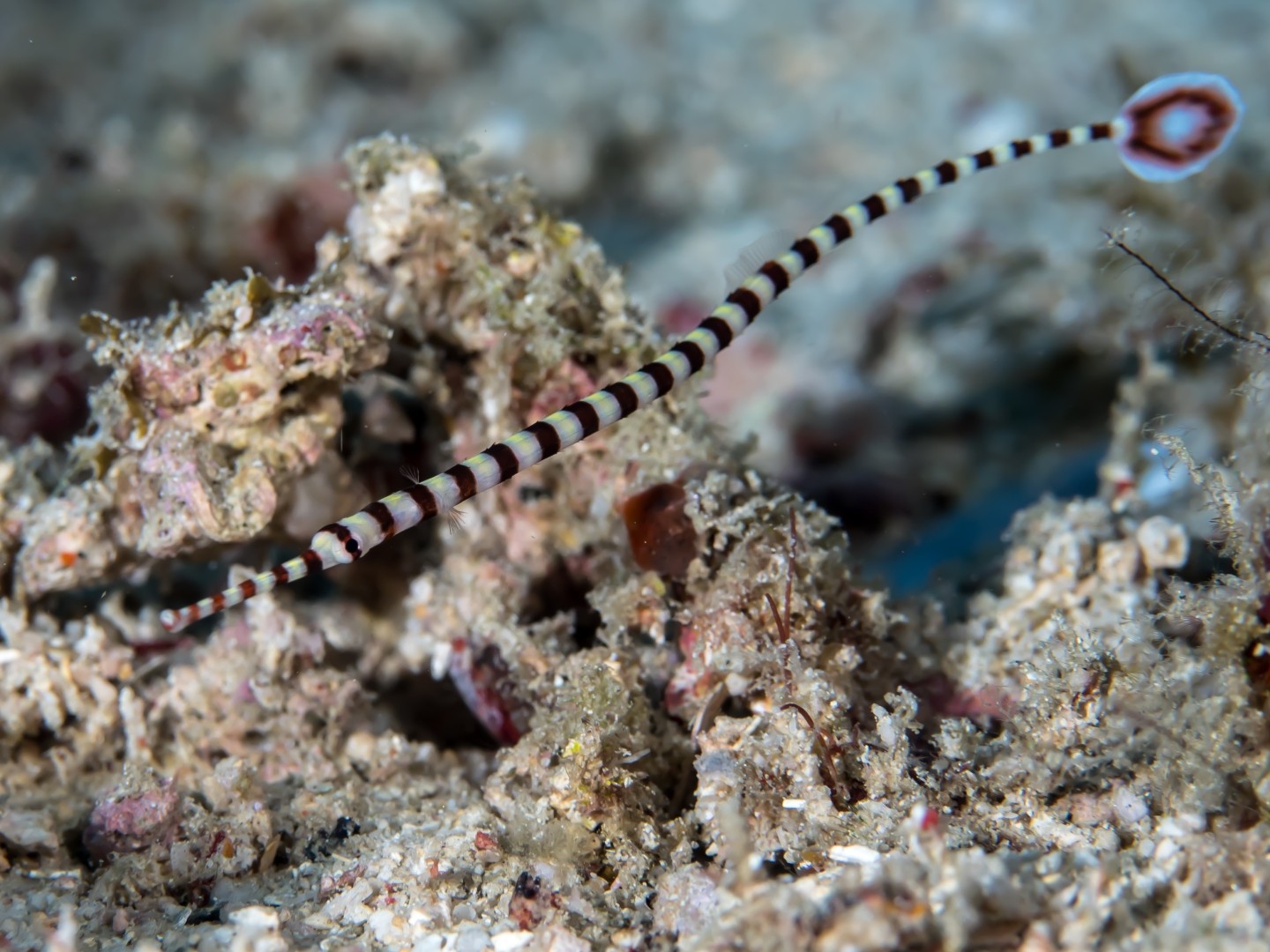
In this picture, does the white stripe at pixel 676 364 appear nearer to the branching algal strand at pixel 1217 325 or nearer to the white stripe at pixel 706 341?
the white stripe at pixel 706 341

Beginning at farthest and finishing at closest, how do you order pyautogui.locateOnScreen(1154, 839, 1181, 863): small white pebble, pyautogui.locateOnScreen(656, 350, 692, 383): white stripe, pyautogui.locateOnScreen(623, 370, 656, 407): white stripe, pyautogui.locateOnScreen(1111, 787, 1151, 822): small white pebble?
pyautogui.locateOnScreen(656, 350, 692, 383): white stripe
pyautogui.locateOnScreen(623, 370, 656, 407): white stripe
pyautogui.locateOnScreen(1111, 787, 1151, 822): small white pebble
pyautogui.locateOnScreen(1154, 839, 1181, 863): small white pebble

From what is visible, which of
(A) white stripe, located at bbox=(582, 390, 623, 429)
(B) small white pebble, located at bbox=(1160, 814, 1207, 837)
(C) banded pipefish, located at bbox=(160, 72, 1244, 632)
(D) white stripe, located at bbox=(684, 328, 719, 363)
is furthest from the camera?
(D) white stripe, located at bbox=(684, 328, 719, 363)

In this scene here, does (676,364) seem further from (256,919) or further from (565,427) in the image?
(256,919)

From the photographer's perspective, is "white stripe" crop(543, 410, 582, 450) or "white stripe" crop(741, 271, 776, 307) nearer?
"white stripe" crop(543, 410, 582, 450)

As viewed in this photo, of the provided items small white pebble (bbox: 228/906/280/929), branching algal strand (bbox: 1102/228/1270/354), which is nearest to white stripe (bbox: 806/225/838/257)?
branching algal strand (bbox: 1102/228/1270/354)

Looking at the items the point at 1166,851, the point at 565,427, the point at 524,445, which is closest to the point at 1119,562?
the point at 1166,851

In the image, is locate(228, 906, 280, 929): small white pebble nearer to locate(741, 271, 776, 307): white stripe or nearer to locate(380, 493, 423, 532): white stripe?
locate(380, 493, 423, 532): white stripe
